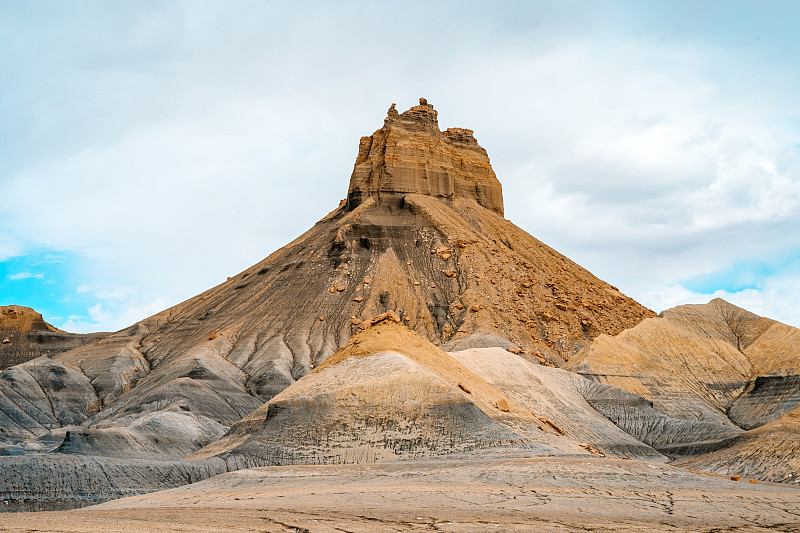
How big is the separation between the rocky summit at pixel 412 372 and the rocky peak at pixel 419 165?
1.03ft

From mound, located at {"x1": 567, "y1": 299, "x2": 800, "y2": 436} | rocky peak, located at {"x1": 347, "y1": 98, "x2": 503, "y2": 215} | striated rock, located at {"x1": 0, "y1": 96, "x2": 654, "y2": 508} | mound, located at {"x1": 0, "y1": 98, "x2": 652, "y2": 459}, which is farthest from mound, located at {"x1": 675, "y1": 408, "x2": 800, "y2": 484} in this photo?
rocky peak, located at {"x1": 347, "y1": 98, "x2": 503, "y2": 215}

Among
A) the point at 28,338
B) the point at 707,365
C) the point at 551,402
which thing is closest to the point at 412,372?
the point at 551,402

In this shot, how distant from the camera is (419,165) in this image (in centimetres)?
11894

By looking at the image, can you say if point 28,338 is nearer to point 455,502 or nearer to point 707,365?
point 707,365

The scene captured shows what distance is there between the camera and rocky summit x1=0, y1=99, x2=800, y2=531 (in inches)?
1571

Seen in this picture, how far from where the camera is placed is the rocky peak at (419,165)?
11800 centimetres

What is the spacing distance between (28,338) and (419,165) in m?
54.7

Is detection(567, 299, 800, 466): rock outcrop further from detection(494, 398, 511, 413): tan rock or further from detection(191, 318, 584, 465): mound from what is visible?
detection(191, 318, 584, 465): mound

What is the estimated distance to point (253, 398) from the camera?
8812 centimetres

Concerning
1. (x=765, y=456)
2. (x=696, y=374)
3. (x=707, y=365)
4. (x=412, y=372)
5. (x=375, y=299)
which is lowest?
(x=765, y=456)

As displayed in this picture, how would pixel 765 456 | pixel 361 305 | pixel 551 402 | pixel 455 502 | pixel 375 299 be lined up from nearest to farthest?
1. pixel 455 502
2. pixel 765 456
3. pixel 551 402
4. pixel 361 305
5. pixel 375 299

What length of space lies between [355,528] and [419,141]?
10351 centimetres

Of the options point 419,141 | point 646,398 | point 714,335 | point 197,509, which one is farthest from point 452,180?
point 197,509

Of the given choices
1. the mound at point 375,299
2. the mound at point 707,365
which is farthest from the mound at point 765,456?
the mound at point 375,299
